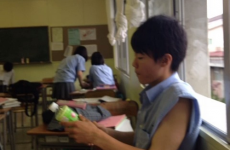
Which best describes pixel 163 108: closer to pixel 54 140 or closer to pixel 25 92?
pixel 54 140

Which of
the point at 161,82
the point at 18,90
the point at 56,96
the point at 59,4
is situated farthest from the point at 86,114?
the point at 59,4

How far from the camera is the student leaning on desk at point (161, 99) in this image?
959 millimetres

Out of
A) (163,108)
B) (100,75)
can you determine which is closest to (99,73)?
(100,75)

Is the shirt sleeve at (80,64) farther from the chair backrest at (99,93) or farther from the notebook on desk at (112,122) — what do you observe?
the notebook on desk at (112,122)

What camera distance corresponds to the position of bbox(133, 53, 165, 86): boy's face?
1047mm

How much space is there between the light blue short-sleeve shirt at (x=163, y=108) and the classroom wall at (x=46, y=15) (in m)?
6.01

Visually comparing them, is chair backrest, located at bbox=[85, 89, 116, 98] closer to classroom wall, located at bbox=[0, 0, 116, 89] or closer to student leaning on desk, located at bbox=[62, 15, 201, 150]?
student leaning on desk, located at bbox=[62, 15, 201, 150]

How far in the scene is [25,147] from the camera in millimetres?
3955

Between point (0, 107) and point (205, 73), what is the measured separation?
230cm

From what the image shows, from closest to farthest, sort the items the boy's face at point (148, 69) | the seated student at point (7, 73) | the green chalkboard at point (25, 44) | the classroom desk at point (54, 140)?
the boy's face at point (148, 69) → the classroom desk at point (54, 140) → the seated student at point (7, 73) → the green chalkboard at point (25, 44)

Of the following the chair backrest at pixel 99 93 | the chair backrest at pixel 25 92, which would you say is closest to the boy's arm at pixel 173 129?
the chair backrest at pixel 99 93

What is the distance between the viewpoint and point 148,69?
1058 millimetres

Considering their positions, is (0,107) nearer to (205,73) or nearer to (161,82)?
(205,73)

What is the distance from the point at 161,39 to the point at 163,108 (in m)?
0.24
